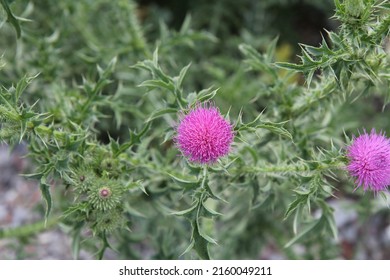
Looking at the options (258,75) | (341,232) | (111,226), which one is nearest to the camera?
(111,226)

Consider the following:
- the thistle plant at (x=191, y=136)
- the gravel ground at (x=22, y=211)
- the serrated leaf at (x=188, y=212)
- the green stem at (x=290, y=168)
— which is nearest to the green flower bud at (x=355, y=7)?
the thistle plant at (x=191, y=136)

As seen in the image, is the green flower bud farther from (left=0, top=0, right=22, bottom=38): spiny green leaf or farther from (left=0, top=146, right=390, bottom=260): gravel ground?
(left=0, top=146, right=390, bottom=260): gravel ground

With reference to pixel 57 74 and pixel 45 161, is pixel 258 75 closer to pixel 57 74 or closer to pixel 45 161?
pixel 57 74

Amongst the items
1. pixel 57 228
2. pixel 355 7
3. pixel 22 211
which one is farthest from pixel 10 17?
pixel 22 211

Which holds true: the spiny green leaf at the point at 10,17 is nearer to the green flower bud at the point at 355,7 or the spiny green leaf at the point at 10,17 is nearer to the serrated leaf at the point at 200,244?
the serrated leaf at the point at 200,244

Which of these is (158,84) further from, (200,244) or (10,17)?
(10,17)

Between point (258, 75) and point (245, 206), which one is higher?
point (258, 75)

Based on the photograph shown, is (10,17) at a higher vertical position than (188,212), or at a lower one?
higher
